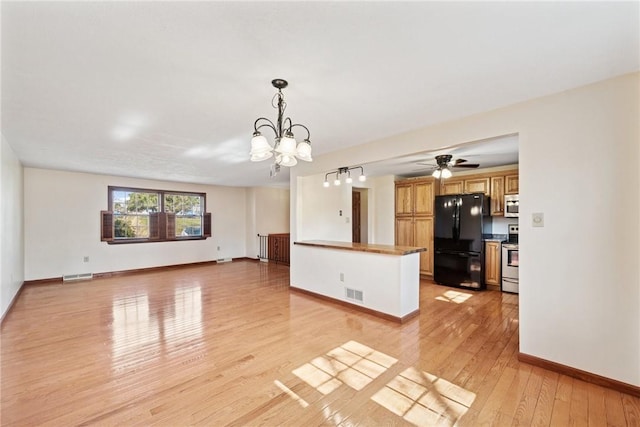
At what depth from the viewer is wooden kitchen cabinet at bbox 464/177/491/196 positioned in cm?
524

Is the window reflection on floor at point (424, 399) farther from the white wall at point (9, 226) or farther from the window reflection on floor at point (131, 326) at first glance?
the white wall at point (9, 226)

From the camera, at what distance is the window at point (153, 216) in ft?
21.7

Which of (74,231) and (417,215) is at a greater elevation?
(417,215)

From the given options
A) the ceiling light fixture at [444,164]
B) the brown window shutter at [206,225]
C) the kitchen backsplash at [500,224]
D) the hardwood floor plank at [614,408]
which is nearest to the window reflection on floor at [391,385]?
the hardwood floor plank at [614,408]

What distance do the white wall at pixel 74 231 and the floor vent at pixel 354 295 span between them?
5399 mm

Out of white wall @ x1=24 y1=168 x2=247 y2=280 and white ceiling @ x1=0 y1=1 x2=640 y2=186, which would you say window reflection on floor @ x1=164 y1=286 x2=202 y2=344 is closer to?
white ceiling @ x1=0 y1=1 x2=640 y2=186

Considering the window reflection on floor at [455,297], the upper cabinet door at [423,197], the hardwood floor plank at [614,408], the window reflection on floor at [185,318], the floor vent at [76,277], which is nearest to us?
the hardwood floor plank at [614,408]

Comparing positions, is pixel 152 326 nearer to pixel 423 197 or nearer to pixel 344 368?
pixel 344 368

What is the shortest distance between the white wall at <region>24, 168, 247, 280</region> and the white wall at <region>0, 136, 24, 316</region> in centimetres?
73

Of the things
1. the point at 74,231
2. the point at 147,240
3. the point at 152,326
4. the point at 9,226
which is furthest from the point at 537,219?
the point at 74,231

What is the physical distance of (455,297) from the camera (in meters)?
4.66

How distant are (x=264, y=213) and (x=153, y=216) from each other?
9.87ft

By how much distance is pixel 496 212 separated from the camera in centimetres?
520

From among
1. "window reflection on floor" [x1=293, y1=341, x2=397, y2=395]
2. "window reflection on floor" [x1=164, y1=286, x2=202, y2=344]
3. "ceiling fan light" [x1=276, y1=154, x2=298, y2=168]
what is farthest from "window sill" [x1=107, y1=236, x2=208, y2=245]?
"ceiling fan light" [x1=276, y1=154, x2=298, y2=168]
